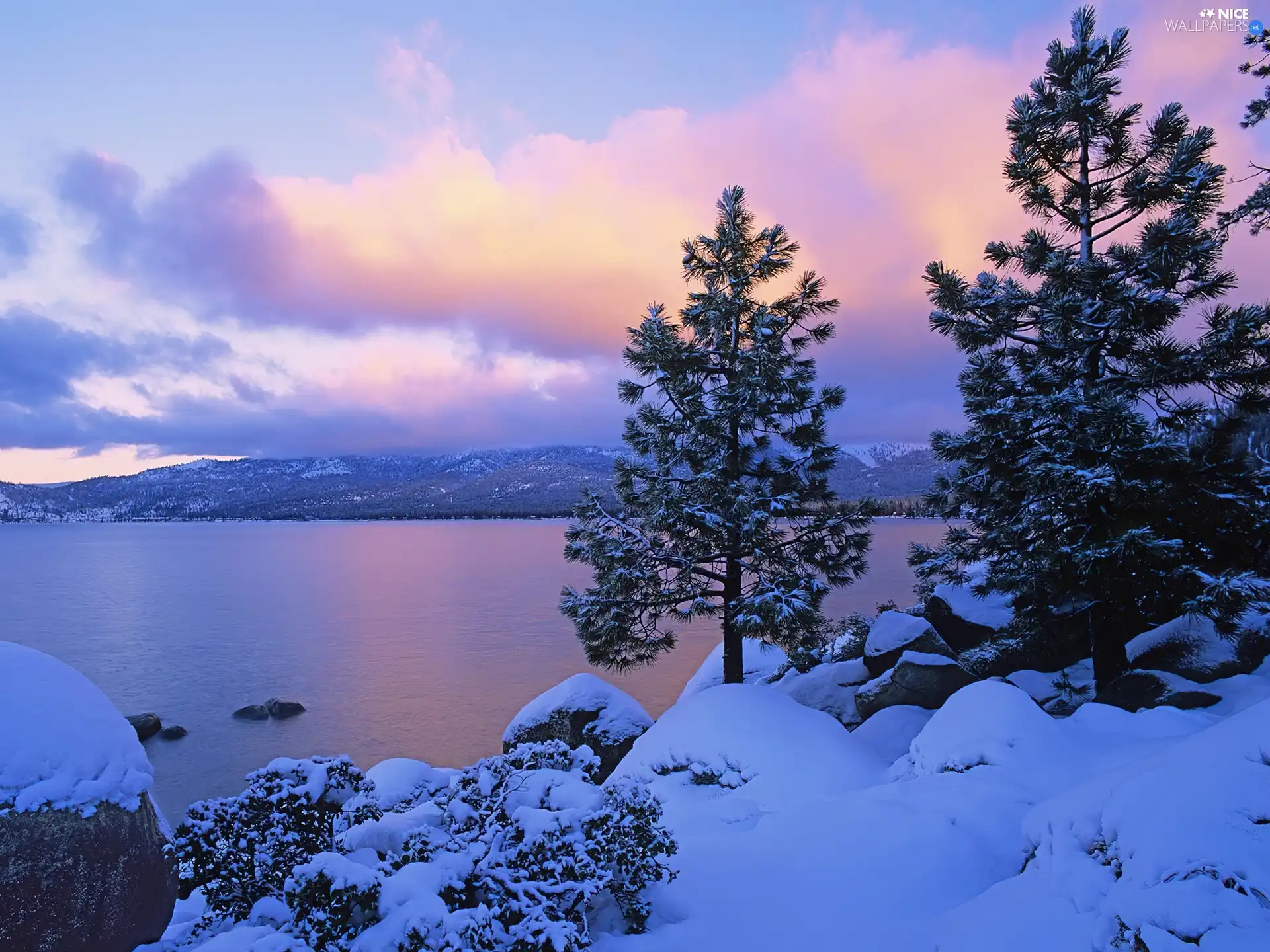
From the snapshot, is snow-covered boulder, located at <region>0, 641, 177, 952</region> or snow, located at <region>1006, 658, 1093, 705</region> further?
snow, located at <region>1006, 658, 1093, 705</region>

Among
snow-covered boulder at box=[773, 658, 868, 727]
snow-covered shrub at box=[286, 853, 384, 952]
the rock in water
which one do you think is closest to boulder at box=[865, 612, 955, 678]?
snow-covered boulder at box=[773, 658, 868, 727]

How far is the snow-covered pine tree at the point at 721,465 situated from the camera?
47.6ft

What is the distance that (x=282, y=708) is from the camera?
84.8ft

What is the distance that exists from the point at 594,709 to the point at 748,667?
379 inches

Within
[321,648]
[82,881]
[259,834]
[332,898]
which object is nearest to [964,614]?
[259,834]

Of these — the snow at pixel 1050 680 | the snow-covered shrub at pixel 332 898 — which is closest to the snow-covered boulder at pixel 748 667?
the snow at pixel 1050 680

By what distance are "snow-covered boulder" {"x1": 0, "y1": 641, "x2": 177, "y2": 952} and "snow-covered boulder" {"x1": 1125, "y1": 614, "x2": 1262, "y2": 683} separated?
1441cm

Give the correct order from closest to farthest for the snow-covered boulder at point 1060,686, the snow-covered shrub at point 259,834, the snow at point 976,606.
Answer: the snow-covered shrub at point 259,834 < the snow-covered boulder at point 1060,686 < the snow at point 976,606

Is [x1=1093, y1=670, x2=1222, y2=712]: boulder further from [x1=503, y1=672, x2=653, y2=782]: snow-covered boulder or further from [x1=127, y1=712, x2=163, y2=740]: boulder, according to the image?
[x1=127, y1=712, x2=163, y2=740]: boulder

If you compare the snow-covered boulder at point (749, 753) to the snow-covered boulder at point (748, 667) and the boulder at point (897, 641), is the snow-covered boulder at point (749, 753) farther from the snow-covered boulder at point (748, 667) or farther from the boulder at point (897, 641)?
the snow-covered boulder at point (748, 667)

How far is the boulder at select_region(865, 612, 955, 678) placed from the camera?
52.2 feet

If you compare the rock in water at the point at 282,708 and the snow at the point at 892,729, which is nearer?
the snow at the point at 892,729

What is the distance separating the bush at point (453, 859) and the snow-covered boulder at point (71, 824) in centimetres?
67

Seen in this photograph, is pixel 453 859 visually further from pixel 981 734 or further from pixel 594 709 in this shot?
pixel 594 709
